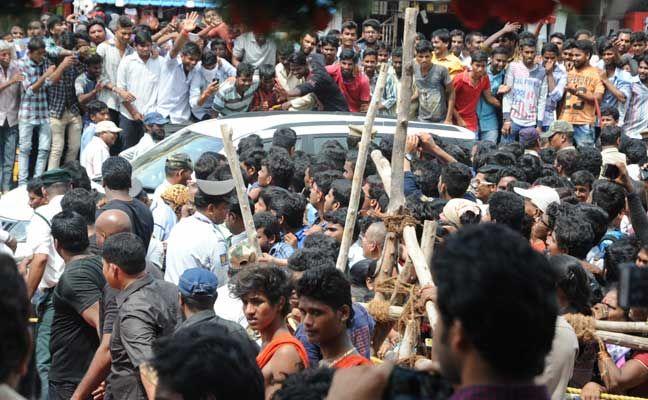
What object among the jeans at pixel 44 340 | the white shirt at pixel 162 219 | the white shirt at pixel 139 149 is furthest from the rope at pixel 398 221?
the white shirt at pixel 139 149

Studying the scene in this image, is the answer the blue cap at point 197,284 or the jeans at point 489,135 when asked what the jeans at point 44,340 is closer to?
the blue cap at point 197,284

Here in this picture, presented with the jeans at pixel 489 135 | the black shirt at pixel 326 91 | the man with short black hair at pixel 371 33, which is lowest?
the jeans at pixel 489 135

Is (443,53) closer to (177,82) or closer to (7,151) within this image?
(177,82)

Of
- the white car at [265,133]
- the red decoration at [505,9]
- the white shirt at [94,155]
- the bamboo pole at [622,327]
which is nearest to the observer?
the red decoration at [505,9]

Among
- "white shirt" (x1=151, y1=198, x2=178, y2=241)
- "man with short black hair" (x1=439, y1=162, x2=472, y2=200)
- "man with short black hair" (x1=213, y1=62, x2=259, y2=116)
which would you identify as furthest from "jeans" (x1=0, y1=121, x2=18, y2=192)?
"man with short black hair" (x1=439, y1=162, x2=472, y2=200)

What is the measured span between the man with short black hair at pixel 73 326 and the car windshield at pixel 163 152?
4219 mm

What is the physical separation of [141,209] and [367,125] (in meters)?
2.71

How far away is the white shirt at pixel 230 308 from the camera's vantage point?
6.06 m

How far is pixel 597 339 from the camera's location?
195 inches

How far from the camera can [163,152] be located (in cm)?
1105

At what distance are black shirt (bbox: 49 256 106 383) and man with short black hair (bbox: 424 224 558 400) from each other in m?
4.25

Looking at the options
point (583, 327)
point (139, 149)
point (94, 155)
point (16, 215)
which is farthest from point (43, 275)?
point (139, 149)

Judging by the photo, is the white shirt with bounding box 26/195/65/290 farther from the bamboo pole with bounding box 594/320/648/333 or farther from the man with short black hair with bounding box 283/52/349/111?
the man with short black hair with bounding box 283/52/349/111

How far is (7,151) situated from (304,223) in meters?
6.74
